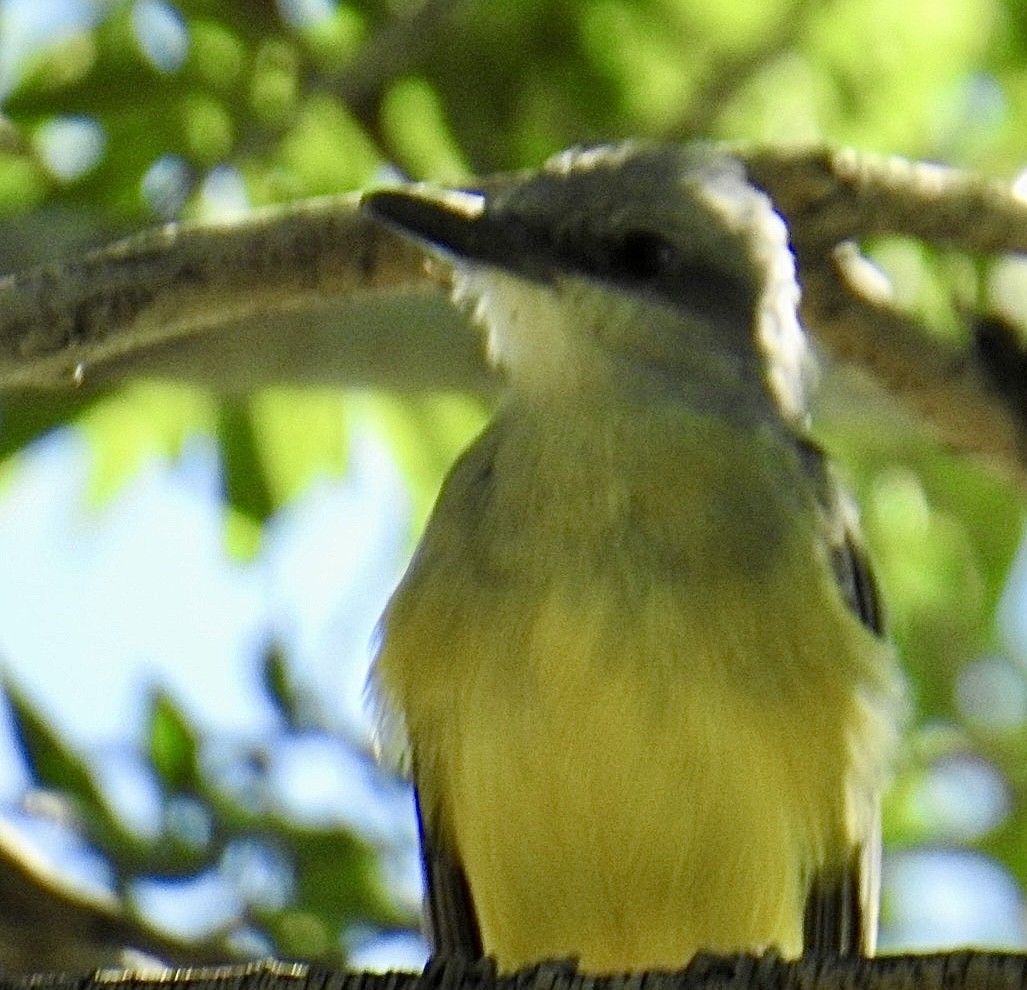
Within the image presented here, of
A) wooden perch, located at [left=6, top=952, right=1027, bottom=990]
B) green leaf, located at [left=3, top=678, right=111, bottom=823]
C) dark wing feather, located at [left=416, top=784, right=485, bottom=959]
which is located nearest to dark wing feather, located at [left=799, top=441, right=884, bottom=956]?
dark wing feather, located at [left=416, top=784, right=485, bottom=959]

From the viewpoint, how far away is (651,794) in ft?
17.2

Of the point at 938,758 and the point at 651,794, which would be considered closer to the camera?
the point at 651,794

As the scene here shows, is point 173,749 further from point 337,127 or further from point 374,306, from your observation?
point 337,127

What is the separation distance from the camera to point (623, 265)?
5832 millimetres

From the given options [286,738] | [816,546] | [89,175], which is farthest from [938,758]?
[89,175]

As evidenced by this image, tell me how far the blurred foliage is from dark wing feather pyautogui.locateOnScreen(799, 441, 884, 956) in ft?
4.73

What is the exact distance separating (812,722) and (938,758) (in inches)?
122

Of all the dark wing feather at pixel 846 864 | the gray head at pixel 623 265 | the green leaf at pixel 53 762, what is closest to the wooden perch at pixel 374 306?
the gray head at pixel 623 265

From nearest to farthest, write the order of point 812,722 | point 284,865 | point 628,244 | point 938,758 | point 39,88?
point 812,722 → point 628,244 → point 39,88 → point 284,865 → point 938,758

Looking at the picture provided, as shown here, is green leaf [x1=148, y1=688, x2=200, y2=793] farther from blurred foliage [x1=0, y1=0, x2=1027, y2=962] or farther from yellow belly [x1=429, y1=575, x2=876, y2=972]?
yellow belly [x1=429, y1=575, x2=876, y2=972]

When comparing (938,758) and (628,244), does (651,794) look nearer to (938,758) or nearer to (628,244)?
(628,244)

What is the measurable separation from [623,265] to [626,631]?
1.14m

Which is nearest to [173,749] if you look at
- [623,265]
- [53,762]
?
[53,762]

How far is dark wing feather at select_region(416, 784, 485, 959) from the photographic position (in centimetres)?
574
